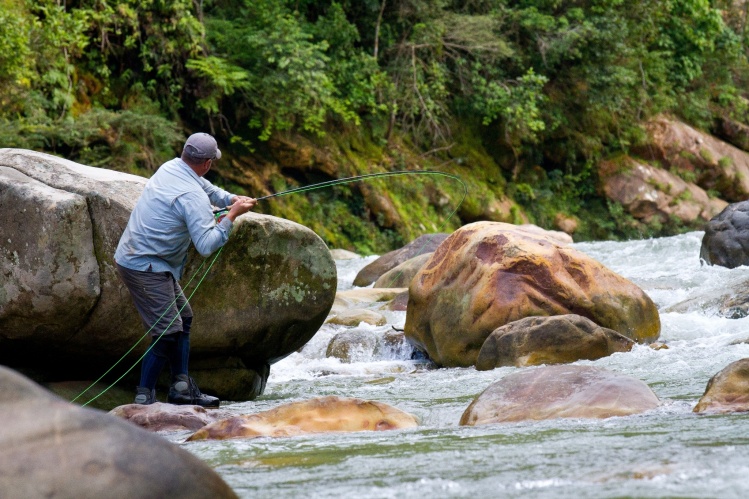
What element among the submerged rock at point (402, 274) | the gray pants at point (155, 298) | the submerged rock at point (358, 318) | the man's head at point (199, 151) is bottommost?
the submerged rock at point (402, 274)

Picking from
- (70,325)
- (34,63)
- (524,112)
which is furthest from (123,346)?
(524,112)

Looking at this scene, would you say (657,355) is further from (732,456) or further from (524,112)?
(524,112)

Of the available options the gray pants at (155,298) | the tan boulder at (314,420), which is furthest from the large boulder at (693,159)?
the tan boulder at (314,420)

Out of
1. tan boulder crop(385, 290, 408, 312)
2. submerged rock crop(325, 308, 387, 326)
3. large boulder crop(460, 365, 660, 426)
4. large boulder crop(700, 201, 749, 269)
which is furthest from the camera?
large boulder crop(700, 201, 749, 269)

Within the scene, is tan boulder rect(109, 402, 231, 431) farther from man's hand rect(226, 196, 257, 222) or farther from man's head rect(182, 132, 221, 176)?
man's head rect(182, 132, 221, 176)

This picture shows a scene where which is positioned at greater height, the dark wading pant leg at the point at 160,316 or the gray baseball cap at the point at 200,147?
the gray baseball cap at the point at 200,147

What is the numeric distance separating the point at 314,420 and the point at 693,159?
23.5 meters

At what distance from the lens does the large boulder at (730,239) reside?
471 inches

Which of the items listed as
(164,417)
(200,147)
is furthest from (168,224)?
(164,417)

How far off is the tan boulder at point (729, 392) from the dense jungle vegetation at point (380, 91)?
10023 mm

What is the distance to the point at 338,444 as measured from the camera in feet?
14.0

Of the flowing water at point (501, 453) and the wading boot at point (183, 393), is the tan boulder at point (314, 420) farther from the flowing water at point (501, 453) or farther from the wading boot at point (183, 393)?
the wading boot at point (183, 393)

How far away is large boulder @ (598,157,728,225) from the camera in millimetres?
24984

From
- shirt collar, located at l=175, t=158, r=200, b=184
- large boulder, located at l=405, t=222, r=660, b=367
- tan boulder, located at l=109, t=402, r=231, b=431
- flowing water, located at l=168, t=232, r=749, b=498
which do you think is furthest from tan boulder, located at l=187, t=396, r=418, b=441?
large boulder, located at l=405, t=222, r=660, b=367
